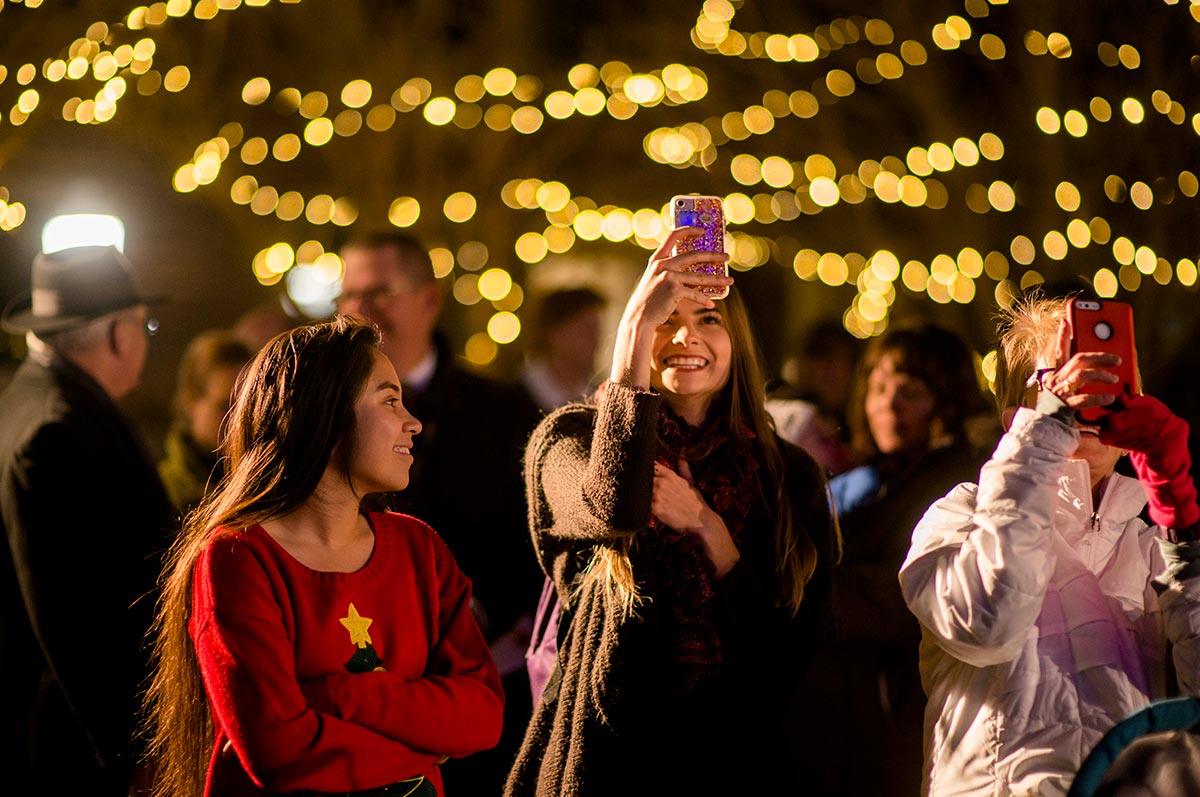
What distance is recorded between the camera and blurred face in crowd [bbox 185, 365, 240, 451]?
5305mm

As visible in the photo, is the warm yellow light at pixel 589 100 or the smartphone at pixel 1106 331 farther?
the warm yellow light at pixel 589 100

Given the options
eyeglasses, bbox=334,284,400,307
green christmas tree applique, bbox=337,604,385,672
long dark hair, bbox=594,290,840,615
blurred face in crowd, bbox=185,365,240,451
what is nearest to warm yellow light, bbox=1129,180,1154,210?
eyeglasses, bbox=334,284,400,307

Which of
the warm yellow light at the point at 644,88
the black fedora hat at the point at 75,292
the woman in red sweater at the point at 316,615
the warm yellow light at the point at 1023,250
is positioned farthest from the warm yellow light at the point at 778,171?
the woman in red sweater at the point at 316,615

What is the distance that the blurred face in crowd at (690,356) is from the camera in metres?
2.77

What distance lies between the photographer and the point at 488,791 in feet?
Answer: 12.7

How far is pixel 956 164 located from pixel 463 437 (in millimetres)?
3949

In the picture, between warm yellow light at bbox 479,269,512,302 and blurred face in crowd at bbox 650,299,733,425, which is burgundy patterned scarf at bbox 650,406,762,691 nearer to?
blurred face in crowd at bbox 650,299,733,425

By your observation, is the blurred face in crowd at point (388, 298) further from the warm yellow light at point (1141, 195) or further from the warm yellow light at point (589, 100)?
the warm yellow light at point (589, 100)

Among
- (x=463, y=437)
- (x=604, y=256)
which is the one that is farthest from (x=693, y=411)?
(x=604, y=256)

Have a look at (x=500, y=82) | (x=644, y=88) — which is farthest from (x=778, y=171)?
(x=500, y=82)

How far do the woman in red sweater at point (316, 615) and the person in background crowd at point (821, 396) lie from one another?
213cm

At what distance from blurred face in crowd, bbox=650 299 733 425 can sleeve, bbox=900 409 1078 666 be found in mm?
737

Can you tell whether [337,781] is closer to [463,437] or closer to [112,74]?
[463,437]

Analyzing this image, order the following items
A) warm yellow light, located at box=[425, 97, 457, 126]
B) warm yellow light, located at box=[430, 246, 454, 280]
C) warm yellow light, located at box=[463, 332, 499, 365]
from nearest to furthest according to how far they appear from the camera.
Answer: warm yellow light, located at box=[425, 97, 457, 126] < warm yellow light, located at box=[430, 246, 454, 280] < warm yellow light, located at box=[463, 332, 499, 365]
